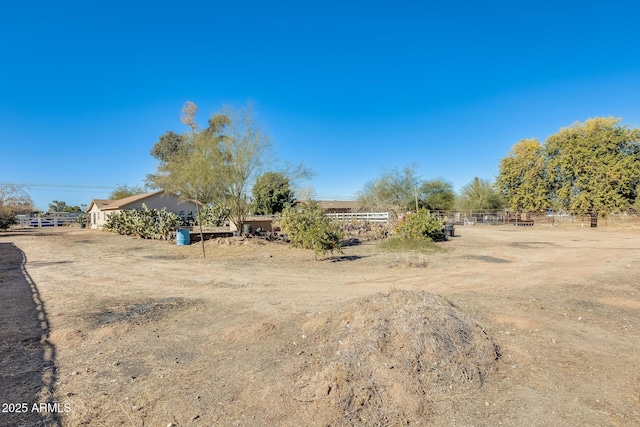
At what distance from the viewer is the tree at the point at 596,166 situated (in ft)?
116

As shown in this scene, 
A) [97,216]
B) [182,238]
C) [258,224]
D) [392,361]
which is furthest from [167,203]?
[392,361]

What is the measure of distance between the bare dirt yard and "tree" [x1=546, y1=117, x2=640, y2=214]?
114 feet

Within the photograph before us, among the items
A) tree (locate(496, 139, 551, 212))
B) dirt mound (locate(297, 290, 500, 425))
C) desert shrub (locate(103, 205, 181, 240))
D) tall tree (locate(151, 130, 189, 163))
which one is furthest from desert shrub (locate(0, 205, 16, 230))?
tree (locate(496, 139, 551, 212))

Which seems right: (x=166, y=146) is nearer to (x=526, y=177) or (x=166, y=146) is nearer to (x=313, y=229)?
(x=313, y=229)

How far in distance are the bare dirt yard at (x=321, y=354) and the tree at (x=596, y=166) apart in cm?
3463

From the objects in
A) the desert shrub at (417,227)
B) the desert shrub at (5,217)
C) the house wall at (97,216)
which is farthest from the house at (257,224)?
the desert shrub at (5,217)

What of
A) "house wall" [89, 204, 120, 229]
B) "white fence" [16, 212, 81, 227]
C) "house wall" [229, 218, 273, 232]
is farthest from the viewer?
"white fence" [16, 212, 81, 227]

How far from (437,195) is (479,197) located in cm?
593

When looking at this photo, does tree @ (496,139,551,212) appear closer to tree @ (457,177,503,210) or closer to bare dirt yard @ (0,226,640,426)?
tree @ (457,177,503,210)

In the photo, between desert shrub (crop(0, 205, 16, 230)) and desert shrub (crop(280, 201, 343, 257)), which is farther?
desert shrub (crop(0, 205, 16, 230))

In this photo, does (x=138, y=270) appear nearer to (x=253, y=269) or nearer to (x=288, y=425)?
(x=253, y=269)

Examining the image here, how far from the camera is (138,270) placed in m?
11.8

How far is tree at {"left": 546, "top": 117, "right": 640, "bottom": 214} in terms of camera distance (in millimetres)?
35500

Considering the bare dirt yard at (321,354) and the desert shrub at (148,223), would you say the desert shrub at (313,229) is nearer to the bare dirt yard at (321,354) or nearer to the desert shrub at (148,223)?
the bare dirt yard at (321,354)
